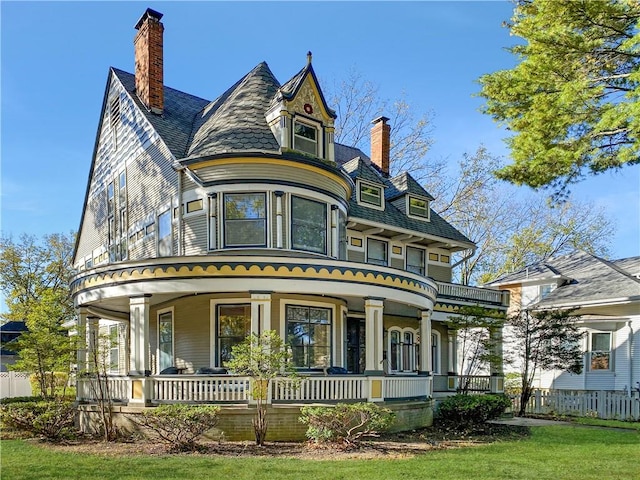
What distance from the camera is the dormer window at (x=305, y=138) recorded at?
720 inches

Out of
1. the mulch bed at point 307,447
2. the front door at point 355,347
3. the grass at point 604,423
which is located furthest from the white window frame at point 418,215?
the mulch bed at point 307,447

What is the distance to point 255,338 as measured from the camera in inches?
527

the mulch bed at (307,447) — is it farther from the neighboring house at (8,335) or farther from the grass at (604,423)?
the neighboring house at (8,335)

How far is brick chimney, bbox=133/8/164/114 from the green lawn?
1181cm

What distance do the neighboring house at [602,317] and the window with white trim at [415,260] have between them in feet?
18.8

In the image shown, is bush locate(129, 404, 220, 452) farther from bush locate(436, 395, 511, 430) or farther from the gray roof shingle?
bush locate(436, 395, 511, 430)

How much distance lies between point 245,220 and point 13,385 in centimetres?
2100

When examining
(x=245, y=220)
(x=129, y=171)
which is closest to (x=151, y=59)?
(x=129, y=171)

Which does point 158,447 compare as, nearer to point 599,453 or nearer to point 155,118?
point 599,453

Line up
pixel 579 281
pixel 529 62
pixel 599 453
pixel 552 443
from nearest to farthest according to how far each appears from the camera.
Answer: pixel 599 453
pixel 552 443
pixel 529 62
pixel 579 281

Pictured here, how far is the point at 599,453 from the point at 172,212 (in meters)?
13.0

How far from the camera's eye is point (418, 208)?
82.1 feet

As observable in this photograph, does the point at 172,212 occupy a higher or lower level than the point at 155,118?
lower

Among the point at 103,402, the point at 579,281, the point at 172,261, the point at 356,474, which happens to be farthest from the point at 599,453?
the point at 579,281
